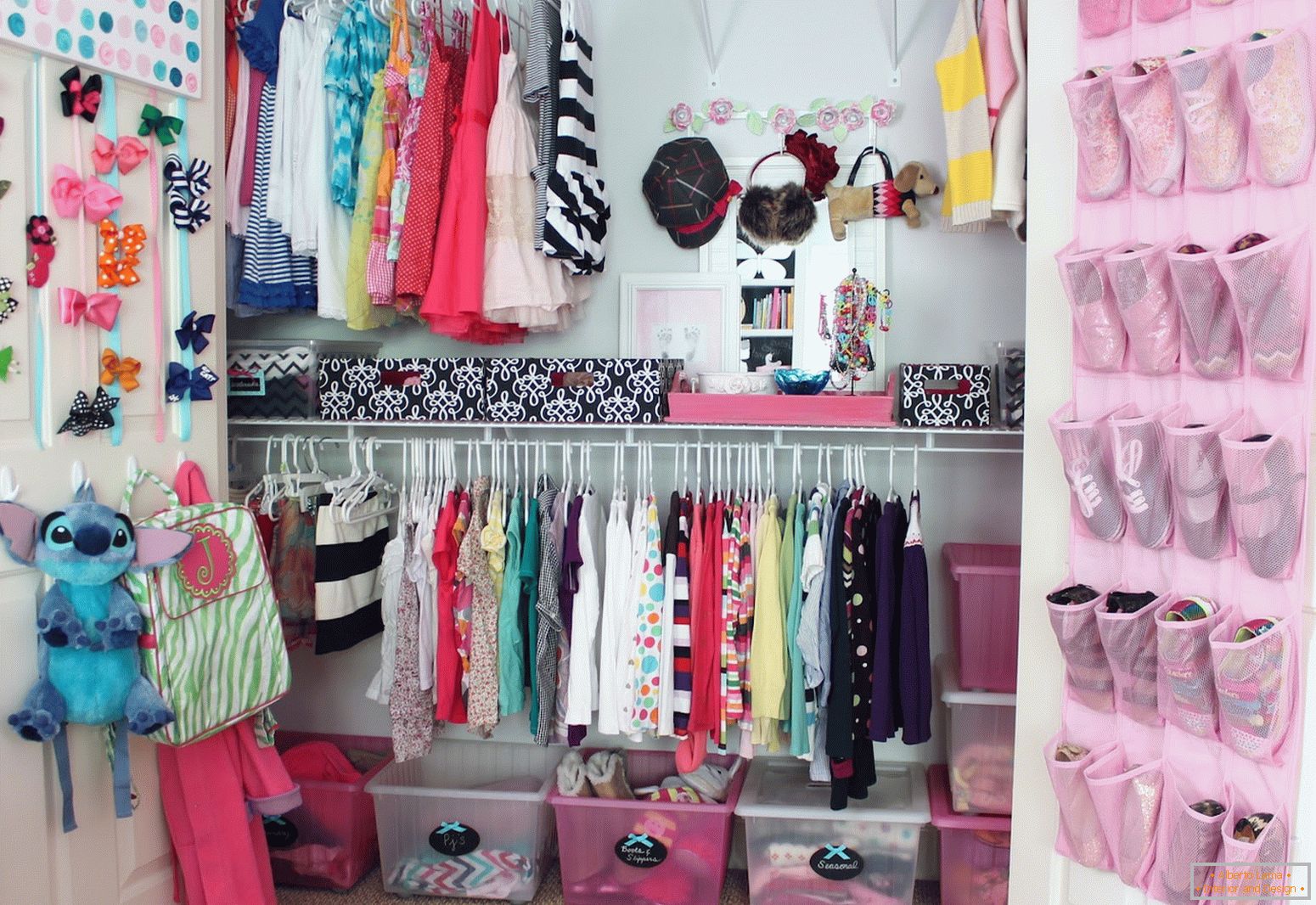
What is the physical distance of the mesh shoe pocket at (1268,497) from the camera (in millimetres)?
1439

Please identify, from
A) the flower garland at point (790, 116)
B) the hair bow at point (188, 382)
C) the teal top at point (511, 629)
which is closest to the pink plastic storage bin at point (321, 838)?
the teal top at point (511, 629)

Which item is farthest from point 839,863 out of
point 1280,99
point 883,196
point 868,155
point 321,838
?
point 1280,99

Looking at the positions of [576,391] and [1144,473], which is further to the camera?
[576,391]

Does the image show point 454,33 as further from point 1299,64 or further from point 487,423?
point 1299,64

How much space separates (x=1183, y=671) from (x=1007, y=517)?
128 cm

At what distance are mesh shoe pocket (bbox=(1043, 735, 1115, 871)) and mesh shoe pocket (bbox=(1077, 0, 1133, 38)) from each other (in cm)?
120

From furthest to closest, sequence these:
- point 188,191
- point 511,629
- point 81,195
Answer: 1. point 511,629
2. point 188,191
3. point 81,195

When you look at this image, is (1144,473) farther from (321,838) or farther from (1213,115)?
(321,838)

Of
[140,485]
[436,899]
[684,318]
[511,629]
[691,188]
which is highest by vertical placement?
[691,188]

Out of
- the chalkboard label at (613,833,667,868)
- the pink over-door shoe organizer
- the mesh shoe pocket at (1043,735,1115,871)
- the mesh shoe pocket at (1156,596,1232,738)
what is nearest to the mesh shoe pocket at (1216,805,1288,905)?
the pink over-door shoe organizer

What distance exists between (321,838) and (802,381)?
5.95 feet

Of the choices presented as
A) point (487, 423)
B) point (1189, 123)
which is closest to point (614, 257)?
point (487, 423)

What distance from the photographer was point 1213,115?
1521mm

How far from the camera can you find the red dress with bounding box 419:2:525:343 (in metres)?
2.55
